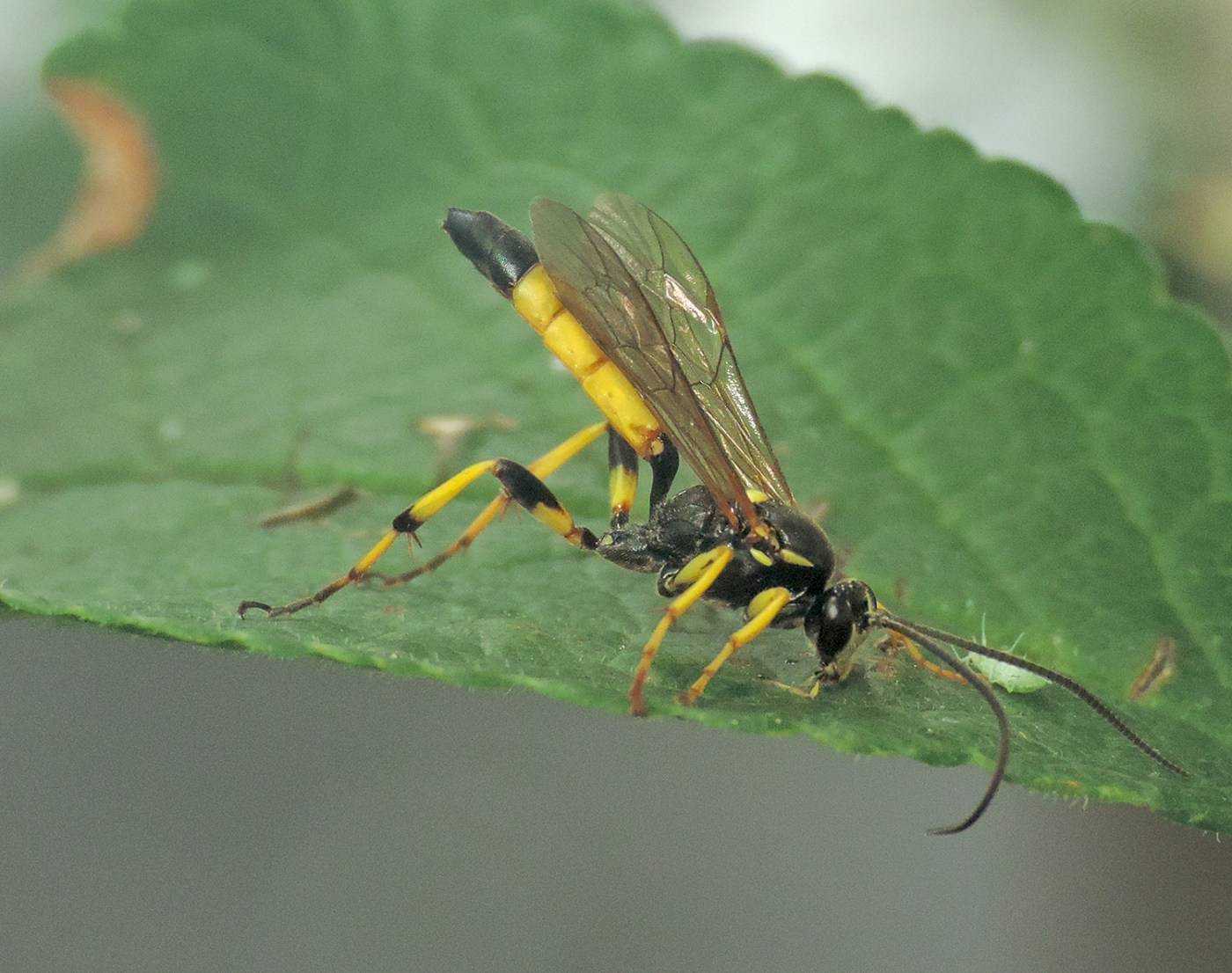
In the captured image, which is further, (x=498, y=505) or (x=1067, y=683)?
(x=498, y=505)

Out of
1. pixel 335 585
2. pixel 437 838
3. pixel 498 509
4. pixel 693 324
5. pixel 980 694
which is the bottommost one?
pixel 437 838

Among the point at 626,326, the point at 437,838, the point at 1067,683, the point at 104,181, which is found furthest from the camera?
the point at 437,838

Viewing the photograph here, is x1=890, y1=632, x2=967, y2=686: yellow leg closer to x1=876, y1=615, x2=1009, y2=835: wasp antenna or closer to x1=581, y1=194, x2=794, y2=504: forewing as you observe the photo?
x1=876, y1=615, x2=1009, y2=835: wasp antenna

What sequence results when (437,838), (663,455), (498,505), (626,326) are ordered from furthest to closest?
(437,838) < (663,455) < (498,505) < (626,326)

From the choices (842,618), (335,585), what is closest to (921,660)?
(842,618)

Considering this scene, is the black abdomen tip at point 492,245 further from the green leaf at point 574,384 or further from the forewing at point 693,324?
the green leaf at point 574,384

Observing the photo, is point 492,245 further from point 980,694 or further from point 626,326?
point 980,694

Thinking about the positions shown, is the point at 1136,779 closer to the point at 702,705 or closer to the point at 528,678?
the point at 702,705

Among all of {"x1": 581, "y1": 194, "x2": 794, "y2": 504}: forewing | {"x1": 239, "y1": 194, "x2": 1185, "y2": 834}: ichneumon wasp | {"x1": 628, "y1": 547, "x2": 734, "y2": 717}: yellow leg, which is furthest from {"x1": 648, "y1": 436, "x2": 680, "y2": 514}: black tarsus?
{"x1": 628, "y1": 547, "x2": 734, "y2": 717}: yellow leg
